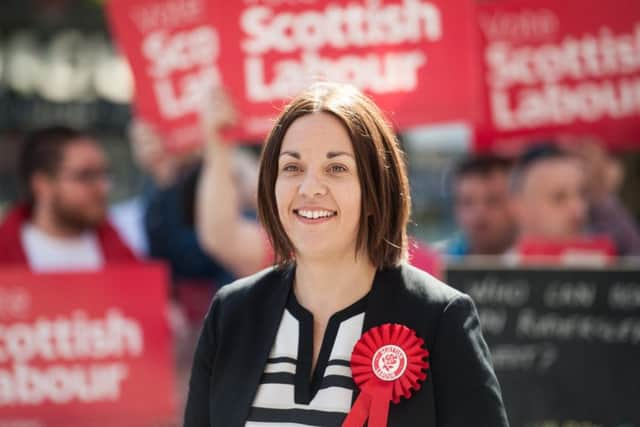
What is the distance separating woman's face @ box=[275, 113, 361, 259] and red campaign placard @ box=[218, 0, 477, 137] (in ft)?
5.60

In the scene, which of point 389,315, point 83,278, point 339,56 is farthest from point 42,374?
point 389,315

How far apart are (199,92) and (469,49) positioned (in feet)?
4.05

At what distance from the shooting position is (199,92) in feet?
15.0

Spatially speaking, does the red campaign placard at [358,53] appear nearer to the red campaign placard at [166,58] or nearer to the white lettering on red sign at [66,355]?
the red campaign placard at [166,58]

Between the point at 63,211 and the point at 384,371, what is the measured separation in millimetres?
3253

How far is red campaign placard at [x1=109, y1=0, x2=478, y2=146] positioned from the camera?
4027mm

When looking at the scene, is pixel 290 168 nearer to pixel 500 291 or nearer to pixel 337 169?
pixel 337 169

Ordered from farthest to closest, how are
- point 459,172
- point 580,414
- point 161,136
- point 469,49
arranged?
point 459,172 → point 161,136 → point 580,414 → point 469,49

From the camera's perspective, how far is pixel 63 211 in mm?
5027

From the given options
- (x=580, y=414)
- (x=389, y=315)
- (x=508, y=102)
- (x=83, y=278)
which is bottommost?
(x=580, y=414)

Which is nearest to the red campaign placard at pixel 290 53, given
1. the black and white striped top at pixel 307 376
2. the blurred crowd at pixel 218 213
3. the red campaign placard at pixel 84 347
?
the blurred crowd at pixel 218 213

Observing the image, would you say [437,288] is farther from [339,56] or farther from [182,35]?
[182,35]

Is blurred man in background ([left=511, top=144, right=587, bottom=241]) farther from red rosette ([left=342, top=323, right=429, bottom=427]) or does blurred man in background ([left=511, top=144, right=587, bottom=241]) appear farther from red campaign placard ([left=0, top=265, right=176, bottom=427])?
red rosette ([left=342, top=323, right=429, bottom=427])

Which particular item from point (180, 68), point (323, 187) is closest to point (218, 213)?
point (180, 68)
